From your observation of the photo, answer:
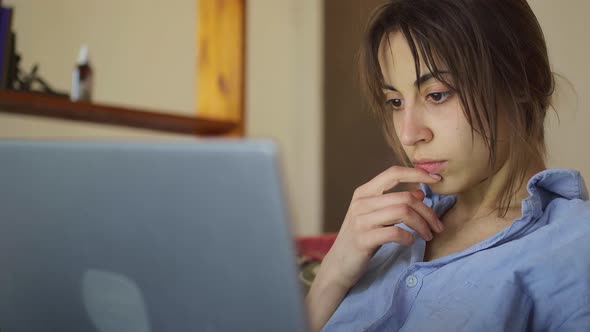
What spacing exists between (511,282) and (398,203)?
0.18 meters

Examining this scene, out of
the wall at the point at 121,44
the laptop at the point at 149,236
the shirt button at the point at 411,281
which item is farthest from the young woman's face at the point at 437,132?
the wall at the point at 121,44

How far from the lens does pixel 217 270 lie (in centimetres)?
40

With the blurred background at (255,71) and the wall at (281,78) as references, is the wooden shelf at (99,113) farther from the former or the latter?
the wall at (281,78)

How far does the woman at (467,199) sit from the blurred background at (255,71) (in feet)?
4.90

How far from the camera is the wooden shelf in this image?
5.72ft

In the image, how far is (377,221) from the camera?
808 mm

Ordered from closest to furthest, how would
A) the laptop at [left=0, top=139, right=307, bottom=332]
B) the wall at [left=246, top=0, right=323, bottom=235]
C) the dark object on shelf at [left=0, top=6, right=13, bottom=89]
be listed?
the laptop at [left=0, top=139, right=307, bottom=332]
the dark object on shelf at [left=0, top=6, right=13, bottom=89]
the wall at [left=246, top=0, right=323, bottom=235]

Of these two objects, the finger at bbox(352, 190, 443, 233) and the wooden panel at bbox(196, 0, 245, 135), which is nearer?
the finger at bbox(352, 190, 443, 233)

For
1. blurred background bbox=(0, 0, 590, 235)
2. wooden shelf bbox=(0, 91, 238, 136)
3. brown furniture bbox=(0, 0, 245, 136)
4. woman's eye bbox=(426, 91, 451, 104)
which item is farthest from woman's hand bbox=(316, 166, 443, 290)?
blurred background bbox=(0, 0, 590, 235)

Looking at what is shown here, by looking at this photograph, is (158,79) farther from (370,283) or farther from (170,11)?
(370,283)

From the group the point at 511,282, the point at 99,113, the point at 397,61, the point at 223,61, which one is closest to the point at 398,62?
the point at 397,61

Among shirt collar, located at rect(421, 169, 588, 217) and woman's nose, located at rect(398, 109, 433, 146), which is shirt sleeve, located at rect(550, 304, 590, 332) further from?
woman's nose, located at rect(398, 109, 433, 146)

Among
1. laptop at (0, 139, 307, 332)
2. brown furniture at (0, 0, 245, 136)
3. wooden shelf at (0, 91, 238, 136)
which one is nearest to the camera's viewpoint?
laptop at (0, 139, 307, 332)

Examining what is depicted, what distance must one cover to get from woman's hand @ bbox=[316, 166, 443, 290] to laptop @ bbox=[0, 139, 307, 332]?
0.42 metres
